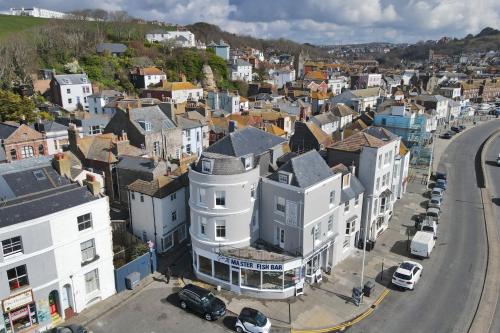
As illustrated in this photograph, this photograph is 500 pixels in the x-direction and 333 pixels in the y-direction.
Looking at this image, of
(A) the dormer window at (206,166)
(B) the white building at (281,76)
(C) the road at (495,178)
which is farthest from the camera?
(B) the white building at (281,76)

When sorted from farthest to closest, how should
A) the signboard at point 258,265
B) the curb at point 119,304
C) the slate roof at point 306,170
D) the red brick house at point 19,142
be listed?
the red brick house at point 19,142 → the slate roof at point 306,170 → the signboard at point 258,265 → the curb at point 119,304

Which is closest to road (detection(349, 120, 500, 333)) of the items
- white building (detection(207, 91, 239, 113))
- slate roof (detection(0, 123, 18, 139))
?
slate roof (detection(0, 123, 18, 139))

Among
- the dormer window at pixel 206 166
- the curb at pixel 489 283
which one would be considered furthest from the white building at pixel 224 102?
the dormer window at pixel 206 166

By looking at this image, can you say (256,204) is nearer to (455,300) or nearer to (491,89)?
(455,300)

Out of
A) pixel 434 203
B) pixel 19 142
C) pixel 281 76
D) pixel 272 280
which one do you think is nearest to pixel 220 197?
pixel 272 280

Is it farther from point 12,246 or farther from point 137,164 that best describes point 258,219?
point 12,246

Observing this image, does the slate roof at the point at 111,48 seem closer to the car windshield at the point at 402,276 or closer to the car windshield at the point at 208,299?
the car windshield at the point at 208,299
